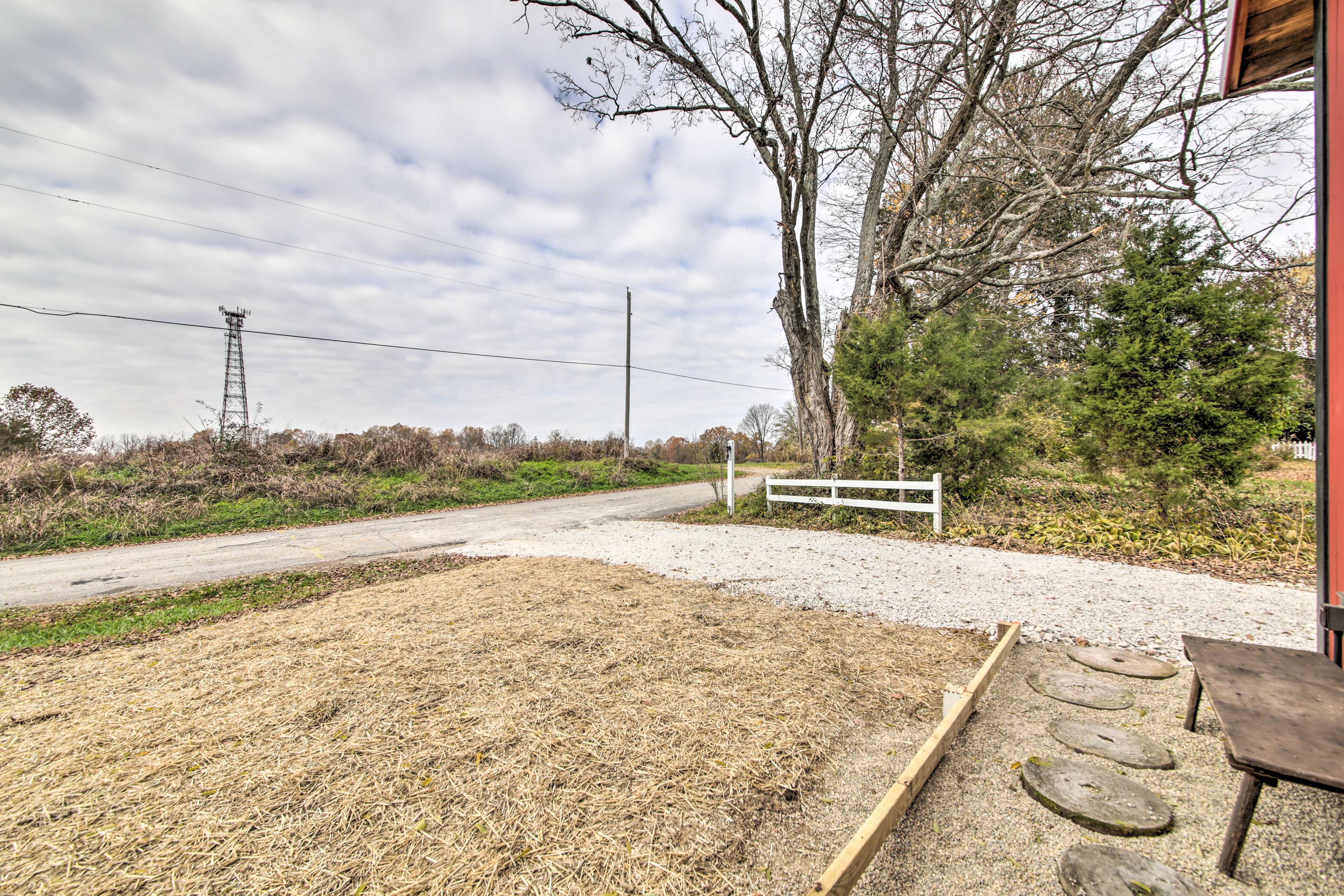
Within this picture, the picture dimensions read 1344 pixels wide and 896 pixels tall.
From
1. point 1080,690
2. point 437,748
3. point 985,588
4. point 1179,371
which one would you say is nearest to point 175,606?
point 437,748

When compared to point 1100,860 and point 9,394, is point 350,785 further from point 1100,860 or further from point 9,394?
point 9,394

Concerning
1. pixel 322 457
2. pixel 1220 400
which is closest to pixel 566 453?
pixel 322 457

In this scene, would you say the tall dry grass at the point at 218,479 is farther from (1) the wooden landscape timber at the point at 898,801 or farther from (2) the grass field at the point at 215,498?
(1) the wooden landscape timber at the point at 898,801

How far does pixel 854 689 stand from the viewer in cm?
284

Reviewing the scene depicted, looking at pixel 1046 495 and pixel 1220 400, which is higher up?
pixel 1220 400

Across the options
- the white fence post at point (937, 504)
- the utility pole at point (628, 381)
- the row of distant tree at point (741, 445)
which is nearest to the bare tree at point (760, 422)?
the row of distant tree at point (741, 445)

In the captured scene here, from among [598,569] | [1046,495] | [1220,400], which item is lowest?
[598,569]

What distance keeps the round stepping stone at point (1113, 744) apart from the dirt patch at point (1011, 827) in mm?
41

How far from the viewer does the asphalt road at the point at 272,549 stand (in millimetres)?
6105

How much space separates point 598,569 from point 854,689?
3495 mm

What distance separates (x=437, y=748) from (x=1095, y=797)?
2.69 m

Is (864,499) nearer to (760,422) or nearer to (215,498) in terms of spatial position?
(215,498)

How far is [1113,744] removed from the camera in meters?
2.25

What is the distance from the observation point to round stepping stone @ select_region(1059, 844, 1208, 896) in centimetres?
149
